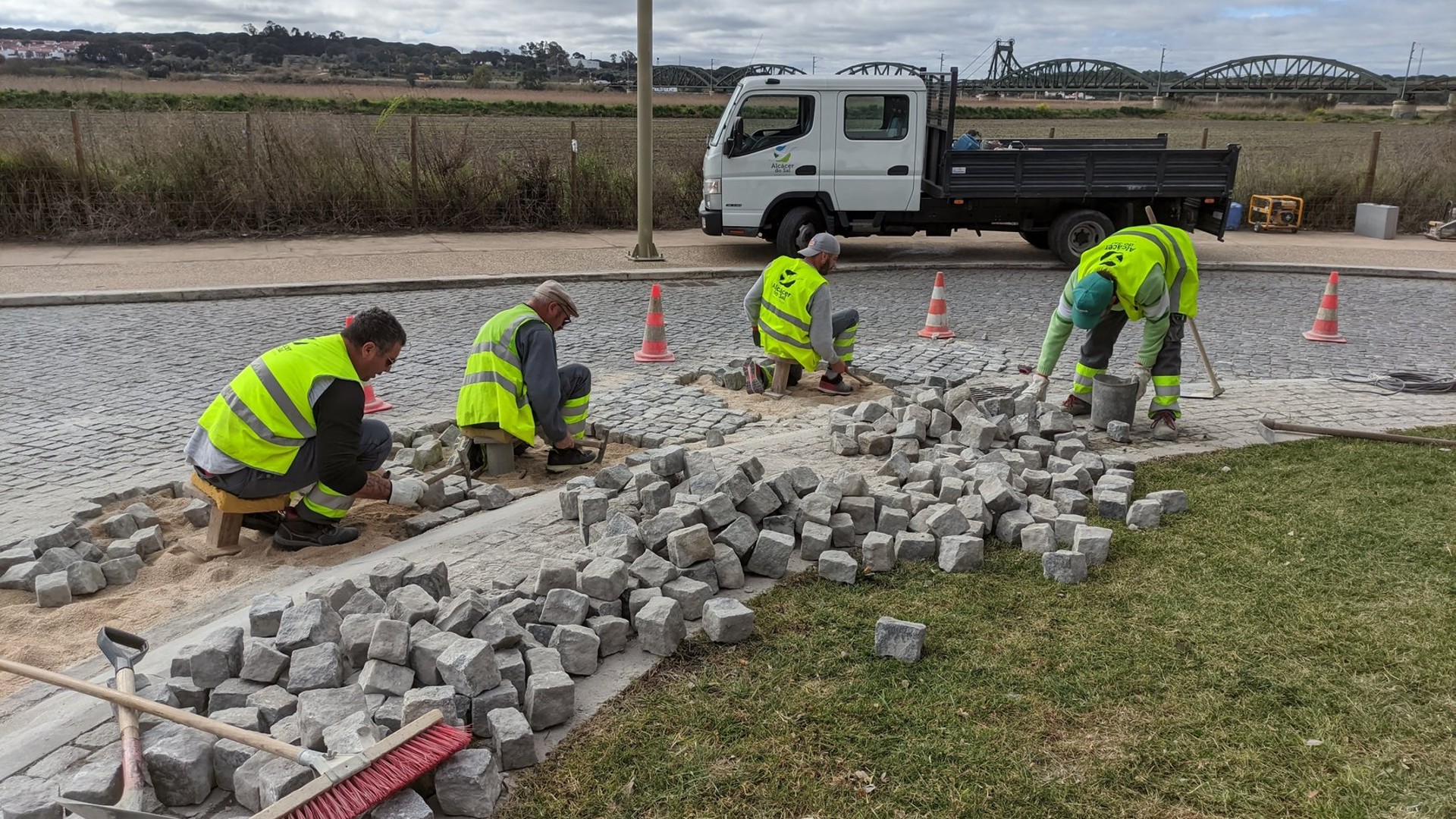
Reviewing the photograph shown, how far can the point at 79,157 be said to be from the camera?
1495 centimetres

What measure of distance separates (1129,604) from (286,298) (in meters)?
10.3

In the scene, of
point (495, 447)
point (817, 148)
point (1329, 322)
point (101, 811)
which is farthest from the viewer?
point (817, 148)

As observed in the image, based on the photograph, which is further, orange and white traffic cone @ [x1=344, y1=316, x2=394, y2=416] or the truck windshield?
the truck windshield

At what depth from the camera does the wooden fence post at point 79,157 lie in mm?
14789

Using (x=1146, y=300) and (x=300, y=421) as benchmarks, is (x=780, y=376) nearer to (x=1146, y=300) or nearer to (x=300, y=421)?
(x=1146, y=300)

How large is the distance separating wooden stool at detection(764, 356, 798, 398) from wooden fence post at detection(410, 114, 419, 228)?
34.8ft

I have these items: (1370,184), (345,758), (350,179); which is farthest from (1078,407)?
(1370,184)

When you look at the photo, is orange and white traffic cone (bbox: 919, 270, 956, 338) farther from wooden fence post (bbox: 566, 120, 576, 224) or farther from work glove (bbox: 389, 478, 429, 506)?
wooden fence post (bbox: 566, 120, 576, 224)

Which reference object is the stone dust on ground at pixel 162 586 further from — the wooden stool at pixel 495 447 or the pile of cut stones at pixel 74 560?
the wooden stool at pixel 495 447

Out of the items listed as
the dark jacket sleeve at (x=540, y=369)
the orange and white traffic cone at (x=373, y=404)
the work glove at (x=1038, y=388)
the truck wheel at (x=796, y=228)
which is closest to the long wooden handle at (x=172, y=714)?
the dark jacket sleeve at (x=540, y=369)

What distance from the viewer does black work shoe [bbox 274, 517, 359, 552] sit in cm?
519

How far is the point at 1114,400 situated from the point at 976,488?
82.7 inches

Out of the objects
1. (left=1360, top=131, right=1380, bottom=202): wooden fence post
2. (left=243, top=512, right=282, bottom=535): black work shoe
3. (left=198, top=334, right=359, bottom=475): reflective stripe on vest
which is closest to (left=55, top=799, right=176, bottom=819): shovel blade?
(left=198, top=334, right=359, bottom=475): reflective stripe on vest

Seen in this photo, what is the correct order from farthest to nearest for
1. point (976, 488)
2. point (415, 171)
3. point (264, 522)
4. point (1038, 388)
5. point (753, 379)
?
point (415, 171), point (753, 379), point (1038, 388), point (976, 488), point (264, 522)
